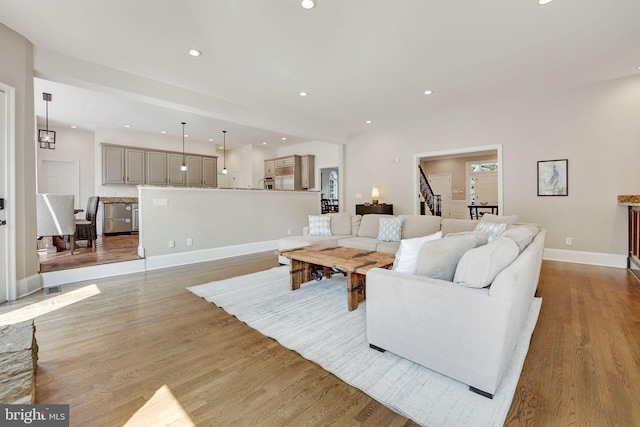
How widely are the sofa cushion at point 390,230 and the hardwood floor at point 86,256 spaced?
154 inches

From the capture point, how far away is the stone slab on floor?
115cm

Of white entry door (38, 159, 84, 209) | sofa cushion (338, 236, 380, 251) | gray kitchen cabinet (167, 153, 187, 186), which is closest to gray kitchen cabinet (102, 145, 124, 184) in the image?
white entry door (38, 159, 84, 209)

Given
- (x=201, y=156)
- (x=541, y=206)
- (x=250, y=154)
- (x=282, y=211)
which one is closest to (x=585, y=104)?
(x=541, y=206)

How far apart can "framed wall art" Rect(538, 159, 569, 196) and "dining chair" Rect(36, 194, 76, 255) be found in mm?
7812

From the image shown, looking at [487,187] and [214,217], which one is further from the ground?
[487,187]

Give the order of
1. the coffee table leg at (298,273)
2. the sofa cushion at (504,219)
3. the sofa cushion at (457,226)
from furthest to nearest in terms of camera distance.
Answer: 1. the sofa cushion at (457,226)
2. the sofa cushion at (504,219)
3. the coffee table leg at (298,273)

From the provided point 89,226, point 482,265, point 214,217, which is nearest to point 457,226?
point 482,265

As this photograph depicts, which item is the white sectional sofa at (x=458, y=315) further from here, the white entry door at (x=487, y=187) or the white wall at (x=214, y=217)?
the white entry door at (x=487, y=187)

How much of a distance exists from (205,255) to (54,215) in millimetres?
2269

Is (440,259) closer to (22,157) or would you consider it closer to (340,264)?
(340,264)

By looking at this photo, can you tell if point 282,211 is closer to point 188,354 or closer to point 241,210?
point 241,210

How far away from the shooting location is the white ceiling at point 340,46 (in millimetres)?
2623

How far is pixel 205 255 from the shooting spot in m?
5.16

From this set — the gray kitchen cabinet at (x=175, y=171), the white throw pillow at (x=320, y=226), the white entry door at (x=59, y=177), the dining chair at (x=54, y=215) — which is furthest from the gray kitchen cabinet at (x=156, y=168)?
the white throw pillow at (x=320, y=226)
